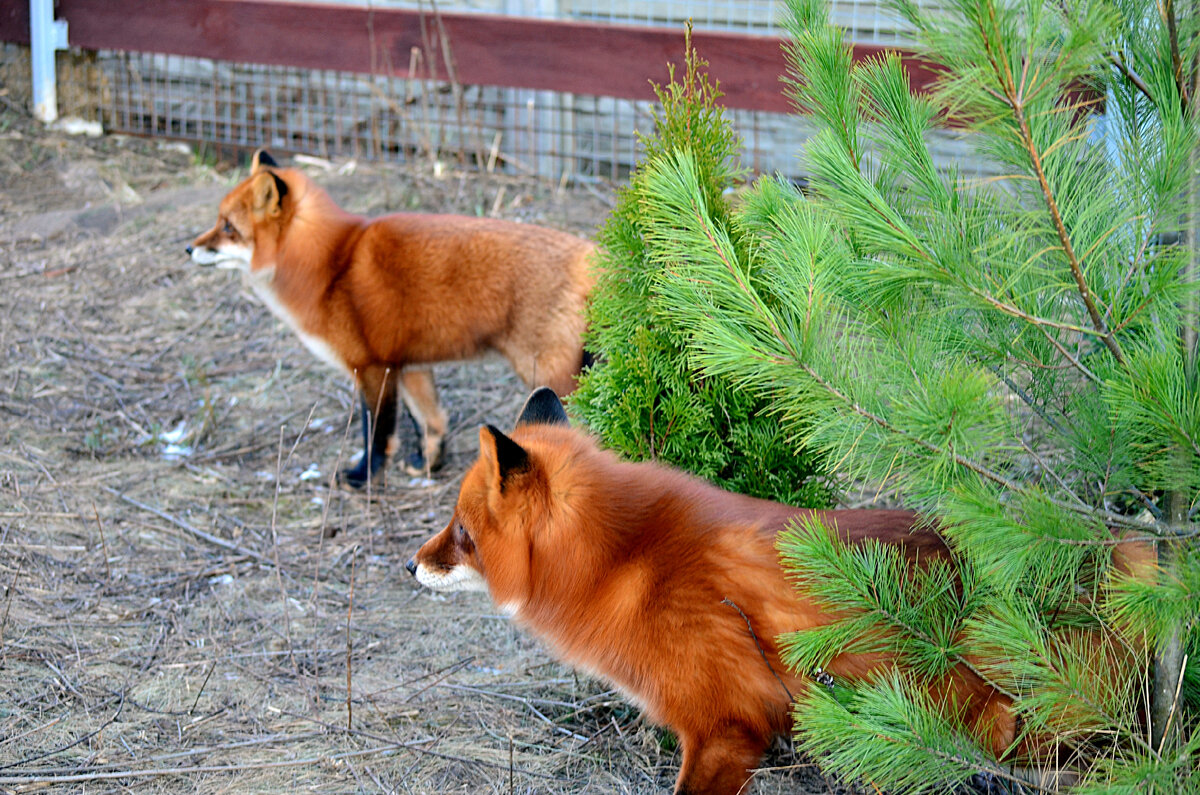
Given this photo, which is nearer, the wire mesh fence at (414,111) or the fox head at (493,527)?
the fox head at (493,527)

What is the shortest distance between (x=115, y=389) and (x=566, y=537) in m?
4.70

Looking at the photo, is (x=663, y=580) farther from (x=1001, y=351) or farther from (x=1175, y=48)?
(x=1175, y=48)

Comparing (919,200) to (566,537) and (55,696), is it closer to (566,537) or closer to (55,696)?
(566,537)

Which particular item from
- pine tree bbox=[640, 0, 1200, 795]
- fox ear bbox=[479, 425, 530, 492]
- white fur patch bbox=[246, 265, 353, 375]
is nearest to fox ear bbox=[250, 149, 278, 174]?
white fur patch bbox=[246, 265, 353, 375]

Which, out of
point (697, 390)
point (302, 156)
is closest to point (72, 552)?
point (697, 390)

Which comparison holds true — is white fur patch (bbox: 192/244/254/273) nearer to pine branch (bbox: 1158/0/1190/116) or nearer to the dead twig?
the dead twig

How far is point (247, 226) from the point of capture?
616cm

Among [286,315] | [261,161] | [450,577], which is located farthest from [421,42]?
[450,577]

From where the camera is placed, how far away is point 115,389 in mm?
6500

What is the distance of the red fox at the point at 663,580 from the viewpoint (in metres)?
2.68

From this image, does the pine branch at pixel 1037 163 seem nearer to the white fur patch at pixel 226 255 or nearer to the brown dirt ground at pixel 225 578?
the brown dirt ground at pixel 225 578

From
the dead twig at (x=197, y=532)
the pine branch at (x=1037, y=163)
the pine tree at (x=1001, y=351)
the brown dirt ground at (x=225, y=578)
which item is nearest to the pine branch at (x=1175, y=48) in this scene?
the pine tree at (x=1001, y=351)

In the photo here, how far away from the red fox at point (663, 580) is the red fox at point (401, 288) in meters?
2.54

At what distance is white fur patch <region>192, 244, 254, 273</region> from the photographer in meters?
6.16
